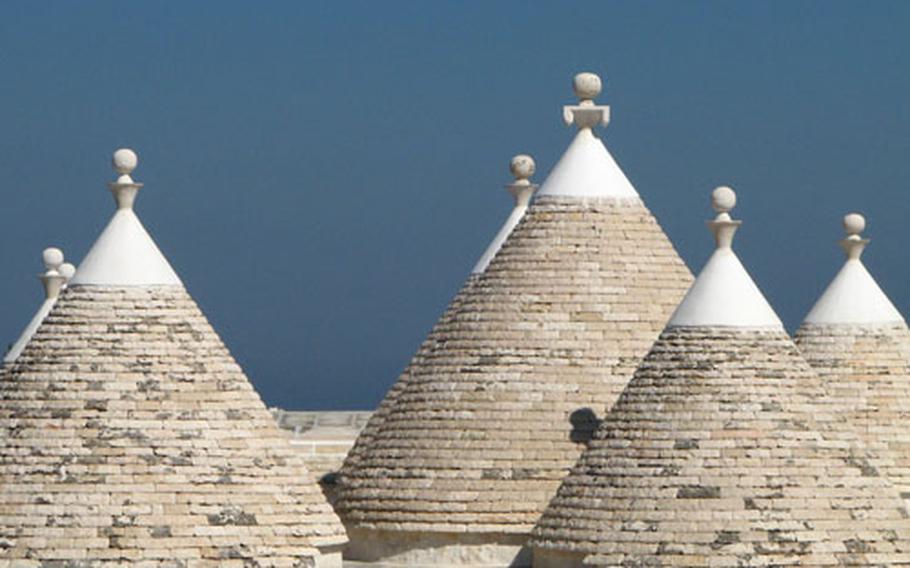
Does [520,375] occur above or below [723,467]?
above

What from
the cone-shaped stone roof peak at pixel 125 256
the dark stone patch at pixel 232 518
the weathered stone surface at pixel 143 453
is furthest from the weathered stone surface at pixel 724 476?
the cone-shaped stone roof peak at pixel 125 256

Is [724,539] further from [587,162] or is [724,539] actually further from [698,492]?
[587,162]

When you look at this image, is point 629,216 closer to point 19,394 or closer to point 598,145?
point 598,145

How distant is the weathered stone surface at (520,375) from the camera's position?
3853 cm

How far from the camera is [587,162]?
4028cm

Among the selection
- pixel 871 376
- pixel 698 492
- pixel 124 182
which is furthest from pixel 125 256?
pixel 871 376

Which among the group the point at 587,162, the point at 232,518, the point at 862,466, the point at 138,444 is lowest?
the point at 232,518

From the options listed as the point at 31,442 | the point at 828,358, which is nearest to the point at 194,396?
the point at 31,442

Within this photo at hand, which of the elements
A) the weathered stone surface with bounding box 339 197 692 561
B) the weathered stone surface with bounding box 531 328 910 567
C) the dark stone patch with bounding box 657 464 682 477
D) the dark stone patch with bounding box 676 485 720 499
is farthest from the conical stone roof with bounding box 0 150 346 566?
the dark stone patch with bounding box 676 485 720 499

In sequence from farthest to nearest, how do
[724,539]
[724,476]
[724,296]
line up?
[724,296], [724,476], [724,539]

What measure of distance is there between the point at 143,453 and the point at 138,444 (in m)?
0.09

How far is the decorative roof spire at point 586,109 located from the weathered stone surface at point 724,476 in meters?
3.69

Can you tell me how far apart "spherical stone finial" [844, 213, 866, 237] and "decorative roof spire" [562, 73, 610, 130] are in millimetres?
3476

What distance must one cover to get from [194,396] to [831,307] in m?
8.60
